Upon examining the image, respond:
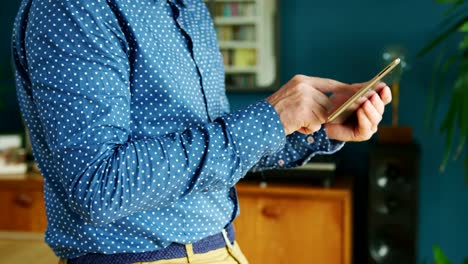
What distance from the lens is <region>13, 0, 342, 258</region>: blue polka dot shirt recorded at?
77cm

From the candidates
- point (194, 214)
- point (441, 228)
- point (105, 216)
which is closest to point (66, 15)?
point (105, 216)

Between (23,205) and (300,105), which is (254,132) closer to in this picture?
(300,105)

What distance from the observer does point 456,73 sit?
8.71ft

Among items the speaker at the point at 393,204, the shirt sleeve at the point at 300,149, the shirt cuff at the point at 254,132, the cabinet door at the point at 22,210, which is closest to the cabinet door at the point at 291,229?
the speaker at the point at 393,204

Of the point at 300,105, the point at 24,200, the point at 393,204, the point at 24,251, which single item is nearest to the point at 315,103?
the point at 300,105

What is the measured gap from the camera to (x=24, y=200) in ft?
9.14

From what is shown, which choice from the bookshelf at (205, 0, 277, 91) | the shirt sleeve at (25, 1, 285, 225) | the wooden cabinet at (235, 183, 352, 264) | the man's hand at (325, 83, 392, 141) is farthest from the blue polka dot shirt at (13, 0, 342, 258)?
the bookshelf at (205, 0, 277, 91)

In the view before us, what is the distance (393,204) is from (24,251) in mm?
1577

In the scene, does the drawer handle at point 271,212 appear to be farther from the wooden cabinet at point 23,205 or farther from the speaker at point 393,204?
the wooden cabinet at point 23,205

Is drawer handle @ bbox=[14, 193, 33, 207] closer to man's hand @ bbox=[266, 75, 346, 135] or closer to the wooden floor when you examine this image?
the wooden floor

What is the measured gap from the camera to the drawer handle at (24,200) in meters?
2.79

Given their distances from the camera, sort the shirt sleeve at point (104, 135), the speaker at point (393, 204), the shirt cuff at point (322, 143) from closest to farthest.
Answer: the shirt sleeve at point (104, 135) → the shirt cuff at point (322, 143) → the speaker at point (393, 204)

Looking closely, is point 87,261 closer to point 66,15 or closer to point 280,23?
point 66,15

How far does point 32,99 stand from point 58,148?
0.16m
